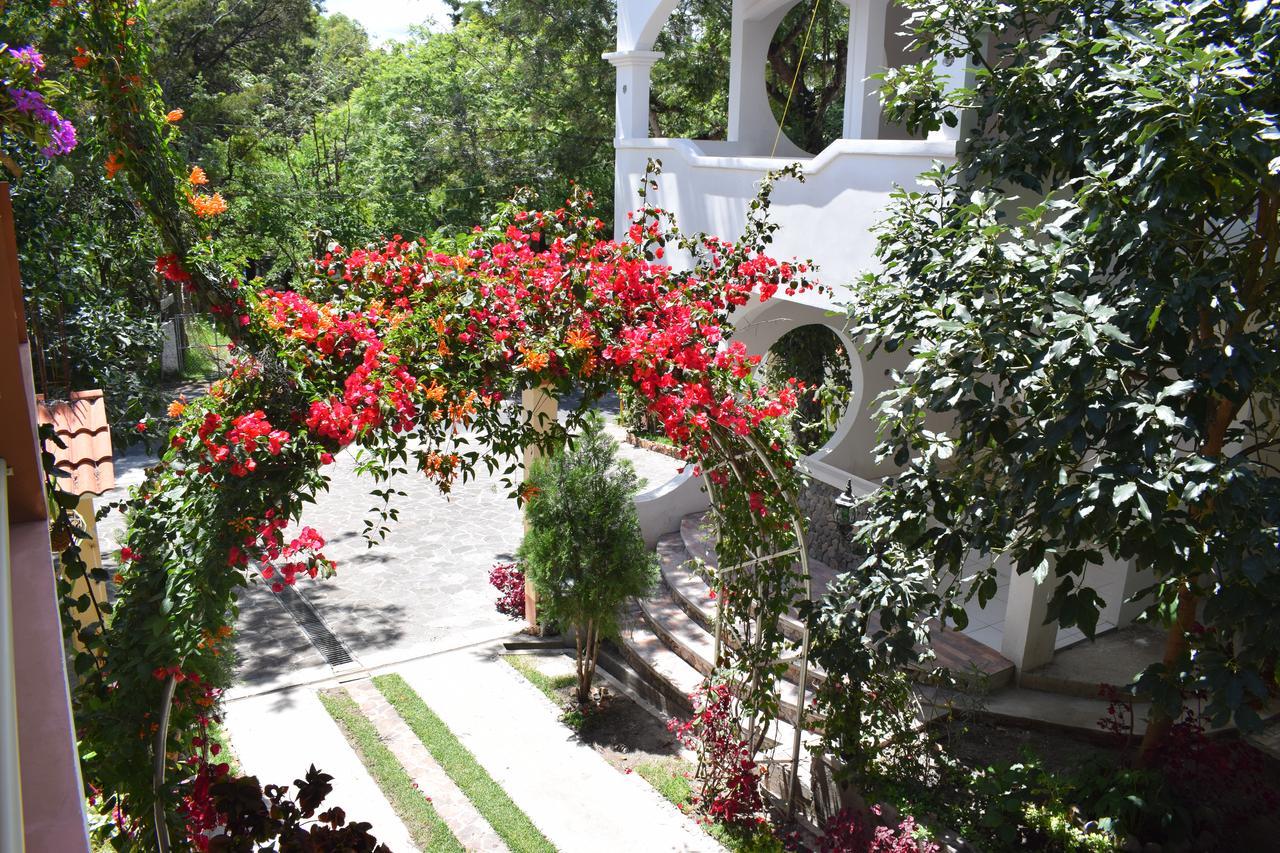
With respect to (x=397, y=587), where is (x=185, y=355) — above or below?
above

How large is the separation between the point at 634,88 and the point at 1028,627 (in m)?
7.65

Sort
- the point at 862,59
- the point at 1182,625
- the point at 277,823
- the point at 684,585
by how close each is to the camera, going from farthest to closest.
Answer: the point at 684,585
the point at 862,59
the point at 1182,625
the point at 277,823

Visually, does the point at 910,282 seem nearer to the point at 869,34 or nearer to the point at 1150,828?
the point at 1150,828

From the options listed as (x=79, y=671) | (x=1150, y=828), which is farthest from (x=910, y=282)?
(x=79, y=671)

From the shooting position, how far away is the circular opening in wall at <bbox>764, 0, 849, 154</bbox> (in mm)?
15773

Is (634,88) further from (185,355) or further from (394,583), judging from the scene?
(185,355)

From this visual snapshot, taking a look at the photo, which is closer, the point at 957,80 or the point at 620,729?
Result: the point at 957,80

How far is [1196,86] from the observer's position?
3977 mm

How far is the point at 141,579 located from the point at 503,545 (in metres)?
8.20

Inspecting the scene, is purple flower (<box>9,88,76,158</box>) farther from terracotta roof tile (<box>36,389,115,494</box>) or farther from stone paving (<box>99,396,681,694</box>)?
stone paving (<box>99,396,681,694</box>)

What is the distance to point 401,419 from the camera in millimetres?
4695

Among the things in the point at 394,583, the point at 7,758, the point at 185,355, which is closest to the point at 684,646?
the point at 394,583

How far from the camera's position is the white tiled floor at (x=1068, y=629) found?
8.11 m

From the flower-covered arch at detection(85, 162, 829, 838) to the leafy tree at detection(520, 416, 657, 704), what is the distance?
1.51 m
